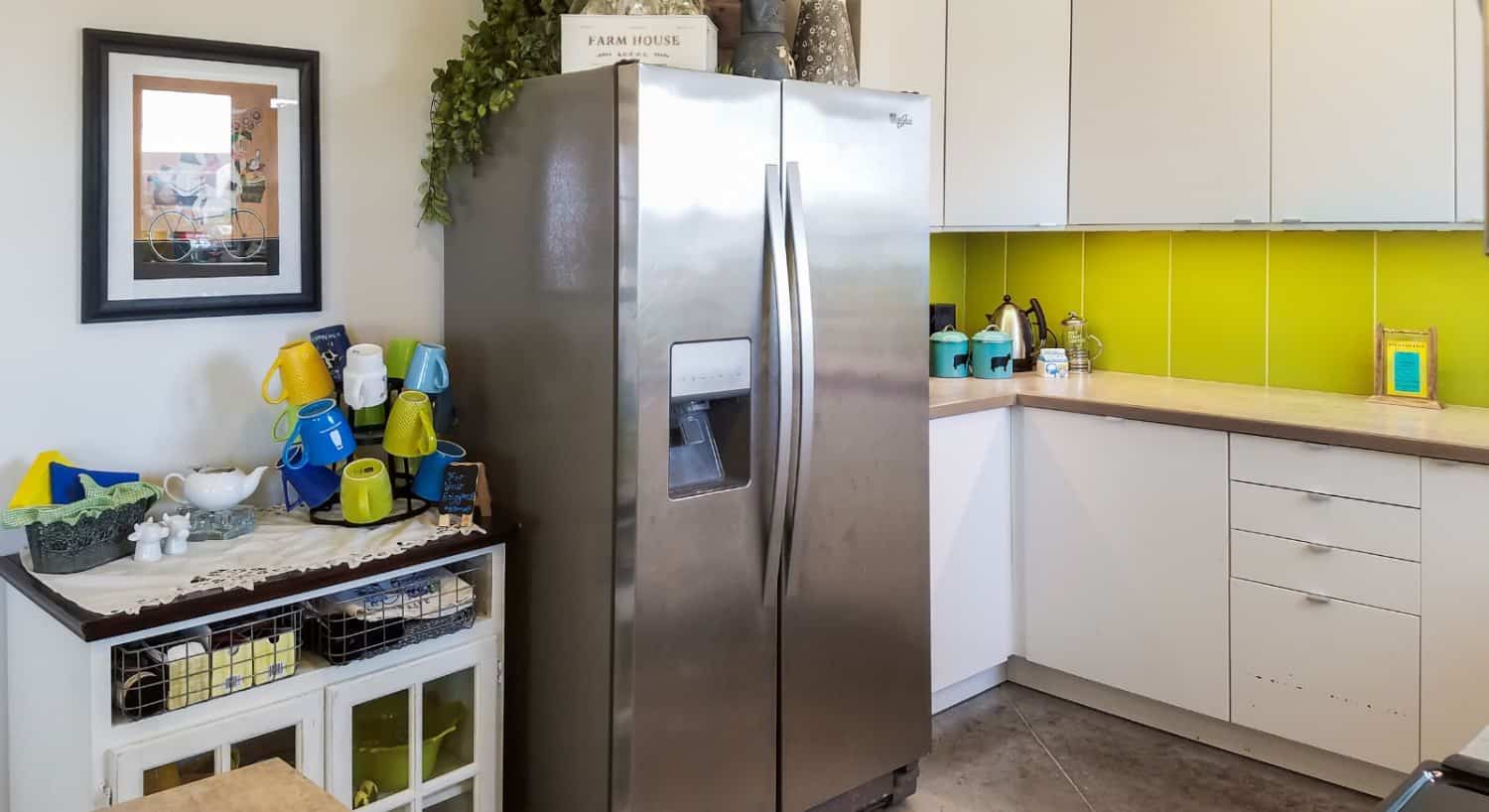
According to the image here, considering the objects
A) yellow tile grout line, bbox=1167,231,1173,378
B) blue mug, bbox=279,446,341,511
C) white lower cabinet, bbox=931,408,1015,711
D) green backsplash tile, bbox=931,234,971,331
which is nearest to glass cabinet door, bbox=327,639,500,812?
blue mug, bbox=279,446,341,511

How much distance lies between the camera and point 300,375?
2275mm

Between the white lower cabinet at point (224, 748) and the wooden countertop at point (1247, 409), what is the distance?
1.68 m

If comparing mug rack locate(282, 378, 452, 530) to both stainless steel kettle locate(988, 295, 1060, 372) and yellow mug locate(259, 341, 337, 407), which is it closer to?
yellow mug locate(259, 341, 337, 407)

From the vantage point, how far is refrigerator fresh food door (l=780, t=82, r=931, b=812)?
2.41 metres

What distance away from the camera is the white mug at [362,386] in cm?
224

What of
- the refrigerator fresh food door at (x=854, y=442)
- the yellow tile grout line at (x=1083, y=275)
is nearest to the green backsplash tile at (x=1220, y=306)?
the yellow tile grout line at (x=1083, y=275)

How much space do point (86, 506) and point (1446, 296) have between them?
3.15 metres

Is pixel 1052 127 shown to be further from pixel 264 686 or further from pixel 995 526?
pixel 264 686

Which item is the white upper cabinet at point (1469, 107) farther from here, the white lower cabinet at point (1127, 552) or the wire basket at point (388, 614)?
the wire basket at point (388, 614)

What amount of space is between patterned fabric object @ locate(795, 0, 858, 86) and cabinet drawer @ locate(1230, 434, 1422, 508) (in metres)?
1.31

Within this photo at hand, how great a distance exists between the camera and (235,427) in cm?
234

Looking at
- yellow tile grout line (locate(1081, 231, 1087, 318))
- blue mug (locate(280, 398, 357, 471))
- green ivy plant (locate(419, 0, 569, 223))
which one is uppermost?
green ivy plant (locate(419, 0, 569, 223))

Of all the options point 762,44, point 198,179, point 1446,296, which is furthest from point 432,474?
point 1446,296

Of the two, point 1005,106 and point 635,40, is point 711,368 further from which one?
point 1005,106
